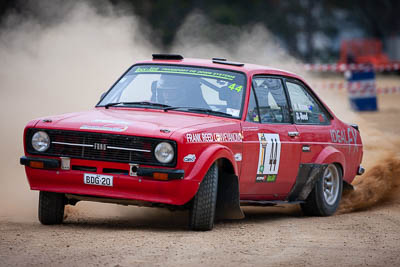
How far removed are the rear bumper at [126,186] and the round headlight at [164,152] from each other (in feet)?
0.32

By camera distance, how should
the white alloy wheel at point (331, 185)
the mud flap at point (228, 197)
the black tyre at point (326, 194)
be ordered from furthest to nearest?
the white alloy wheel at point (331, 185), the black tyre at point (326, 194), the mud flap at point (228, 197)

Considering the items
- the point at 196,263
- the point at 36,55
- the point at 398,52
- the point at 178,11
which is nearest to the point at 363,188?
the point at 196,263

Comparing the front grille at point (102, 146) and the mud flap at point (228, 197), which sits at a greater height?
the front grille at point (102, 146)

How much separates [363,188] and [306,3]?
4845 centimetres

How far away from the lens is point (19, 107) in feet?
42.5

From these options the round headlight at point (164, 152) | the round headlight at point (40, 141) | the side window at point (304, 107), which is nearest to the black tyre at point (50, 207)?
the round headlight at point (40, 141)

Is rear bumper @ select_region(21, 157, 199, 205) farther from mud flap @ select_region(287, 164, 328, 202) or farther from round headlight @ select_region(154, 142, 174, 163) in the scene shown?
mud flap @ select_region(287, 164, 328, 202)

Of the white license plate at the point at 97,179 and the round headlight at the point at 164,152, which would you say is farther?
the white license plate at the point at 97,179

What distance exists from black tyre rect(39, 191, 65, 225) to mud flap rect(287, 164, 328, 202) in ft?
8.42

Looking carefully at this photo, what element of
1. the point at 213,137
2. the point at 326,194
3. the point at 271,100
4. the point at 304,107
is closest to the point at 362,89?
the point at 326,194

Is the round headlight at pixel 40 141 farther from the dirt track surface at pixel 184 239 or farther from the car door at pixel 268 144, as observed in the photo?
the car door at pixel 268 144

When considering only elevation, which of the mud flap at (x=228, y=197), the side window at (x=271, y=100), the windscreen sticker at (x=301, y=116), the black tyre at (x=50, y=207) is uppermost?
the side window at (x=271, y=100)

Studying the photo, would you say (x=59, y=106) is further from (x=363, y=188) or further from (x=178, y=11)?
(x=178, y=11)

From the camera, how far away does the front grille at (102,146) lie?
676 centimetres
